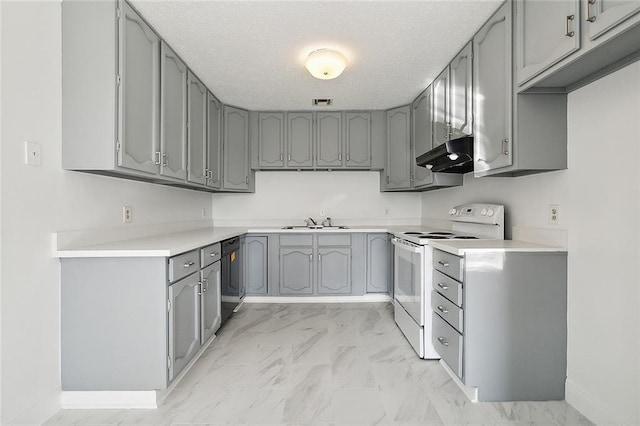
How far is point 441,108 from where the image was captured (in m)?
2.74

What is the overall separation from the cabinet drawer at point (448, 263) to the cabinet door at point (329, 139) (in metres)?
1.95

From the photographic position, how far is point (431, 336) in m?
2.33

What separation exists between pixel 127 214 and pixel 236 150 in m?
1.67

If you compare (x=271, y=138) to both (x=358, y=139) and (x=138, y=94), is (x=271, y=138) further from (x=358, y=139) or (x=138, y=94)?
(x=138, y=94)

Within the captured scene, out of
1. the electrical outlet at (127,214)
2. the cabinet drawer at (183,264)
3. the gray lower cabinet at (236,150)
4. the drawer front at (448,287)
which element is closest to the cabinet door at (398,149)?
the drawer front at (448,287)

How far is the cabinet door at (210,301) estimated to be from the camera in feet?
7.56

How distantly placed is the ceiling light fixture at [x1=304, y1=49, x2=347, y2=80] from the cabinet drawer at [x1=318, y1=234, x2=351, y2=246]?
186 centimetres

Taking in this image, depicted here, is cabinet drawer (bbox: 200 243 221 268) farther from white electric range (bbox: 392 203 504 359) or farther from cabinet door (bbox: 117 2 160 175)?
white electric range (bbox: 392 203 504 359)

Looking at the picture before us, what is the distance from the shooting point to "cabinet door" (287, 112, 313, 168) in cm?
385

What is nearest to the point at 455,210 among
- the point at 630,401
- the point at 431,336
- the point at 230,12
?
the point at 431,336

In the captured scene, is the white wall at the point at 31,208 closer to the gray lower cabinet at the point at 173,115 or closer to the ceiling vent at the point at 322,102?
the gray lower cabinet at the point at 173,115

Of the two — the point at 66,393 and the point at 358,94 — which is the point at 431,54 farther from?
the point at 66,393

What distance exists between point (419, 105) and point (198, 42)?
2.13m

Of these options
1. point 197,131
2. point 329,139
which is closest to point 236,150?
point 197,131
